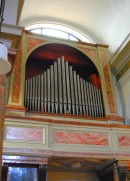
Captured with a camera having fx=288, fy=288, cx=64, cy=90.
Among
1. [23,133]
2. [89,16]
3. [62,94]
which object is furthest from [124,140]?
[89,16]

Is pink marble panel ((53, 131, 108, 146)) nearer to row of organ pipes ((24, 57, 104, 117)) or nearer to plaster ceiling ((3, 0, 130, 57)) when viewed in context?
row of organ pipes ((24, 57, 104, 117))

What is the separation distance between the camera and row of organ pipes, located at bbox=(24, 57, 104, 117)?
8203mm

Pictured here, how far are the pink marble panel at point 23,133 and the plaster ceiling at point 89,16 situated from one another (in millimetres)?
4504

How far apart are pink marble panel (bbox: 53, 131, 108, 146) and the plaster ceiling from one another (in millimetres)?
3664

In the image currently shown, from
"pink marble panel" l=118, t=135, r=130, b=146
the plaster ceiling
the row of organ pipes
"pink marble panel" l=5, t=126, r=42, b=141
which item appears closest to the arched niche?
the row of organ pipes

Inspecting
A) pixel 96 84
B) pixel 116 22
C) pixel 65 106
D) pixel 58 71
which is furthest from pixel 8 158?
pixel 116 22

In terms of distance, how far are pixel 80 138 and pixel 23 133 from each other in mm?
1508

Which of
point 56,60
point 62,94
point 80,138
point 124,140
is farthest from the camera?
point 56,60

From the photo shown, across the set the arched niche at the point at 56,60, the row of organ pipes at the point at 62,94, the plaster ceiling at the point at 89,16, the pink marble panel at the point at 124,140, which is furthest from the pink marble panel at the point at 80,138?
the plaster ceiling at the point at 89,16

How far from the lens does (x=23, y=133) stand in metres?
7.09

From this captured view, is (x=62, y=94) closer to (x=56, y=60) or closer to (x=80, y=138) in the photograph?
(x=80, y=138)

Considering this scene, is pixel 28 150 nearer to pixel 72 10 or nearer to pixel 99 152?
pixel 99 152

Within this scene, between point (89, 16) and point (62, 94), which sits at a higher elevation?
point (89, 16)

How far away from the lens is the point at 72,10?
10.4 metres
